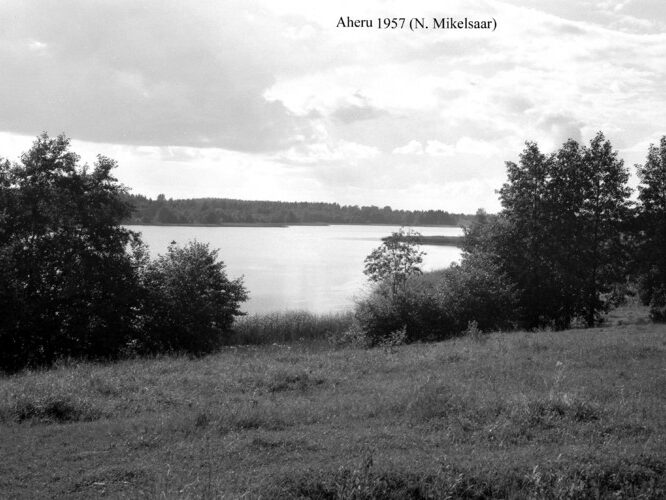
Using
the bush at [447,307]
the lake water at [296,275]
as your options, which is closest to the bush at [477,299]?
the bush at [447,307]

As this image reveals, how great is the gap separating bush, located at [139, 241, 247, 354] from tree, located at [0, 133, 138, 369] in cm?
145

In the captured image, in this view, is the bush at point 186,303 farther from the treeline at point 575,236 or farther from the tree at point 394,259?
the tree at point 394,259

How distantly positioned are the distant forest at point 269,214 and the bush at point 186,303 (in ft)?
239

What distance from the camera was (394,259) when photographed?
44.2m

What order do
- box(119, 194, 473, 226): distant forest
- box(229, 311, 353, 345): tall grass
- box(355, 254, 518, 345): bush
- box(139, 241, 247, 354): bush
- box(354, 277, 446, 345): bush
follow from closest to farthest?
1. box(139, 241, 247, 354): bush
2. box(354, 277, 446, 345): bush
3. box(355, 254, 518, 345): bush
4. box(229, 311, 353, 345): tall grass
5. box(119, 194, 473, 226): distant forest

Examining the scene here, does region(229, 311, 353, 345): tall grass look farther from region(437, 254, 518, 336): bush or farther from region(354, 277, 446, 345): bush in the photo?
region(437, 254, 518, 336): bush

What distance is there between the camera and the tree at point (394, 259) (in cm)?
4388

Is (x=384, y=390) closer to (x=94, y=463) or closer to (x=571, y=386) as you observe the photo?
(x=571, y=386)

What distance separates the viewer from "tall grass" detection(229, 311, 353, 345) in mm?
35531

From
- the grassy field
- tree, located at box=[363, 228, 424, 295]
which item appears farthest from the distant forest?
the grassy field

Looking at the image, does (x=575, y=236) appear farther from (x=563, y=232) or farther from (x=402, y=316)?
(x=402, y=316)

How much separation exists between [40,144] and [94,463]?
22.1m

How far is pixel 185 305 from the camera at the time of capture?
2947 cm

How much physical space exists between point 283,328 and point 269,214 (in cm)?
12028
